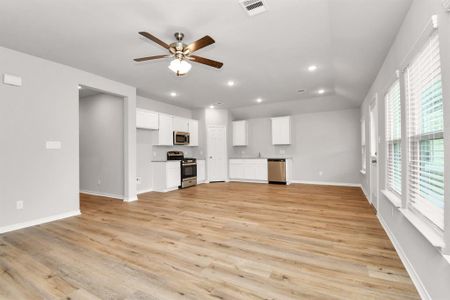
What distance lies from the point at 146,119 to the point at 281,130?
14.4 ft

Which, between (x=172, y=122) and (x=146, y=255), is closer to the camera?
(x=146, y=255)

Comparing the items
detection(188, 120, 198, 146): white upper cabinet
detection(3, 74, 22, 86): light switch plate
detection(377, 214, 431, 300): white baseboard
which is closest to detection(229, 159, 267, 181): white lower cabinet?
detection(188, 120, 198, 146): white upper cabinet

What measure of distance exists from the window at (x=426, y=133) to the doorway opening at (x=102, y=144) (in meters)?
5.06

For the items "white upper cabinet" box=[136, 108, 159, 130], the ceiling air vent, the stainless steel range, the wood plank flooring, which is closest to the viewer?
the wood plank flooring

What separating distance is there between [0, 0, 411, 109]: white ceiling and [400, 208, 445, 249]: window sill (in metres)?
1.90

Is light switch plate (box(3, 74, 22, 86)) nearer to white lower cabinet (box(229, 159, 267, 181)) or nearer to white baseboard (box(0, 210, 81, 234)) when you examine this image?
white baseboard (box(0, 210, 81, 234))

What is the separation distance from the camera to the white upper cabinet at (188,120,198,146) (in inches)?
279

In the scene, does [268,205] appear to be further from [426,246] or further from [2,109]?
[2,109]

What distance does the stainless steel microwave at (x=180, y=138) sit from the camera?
645 cm

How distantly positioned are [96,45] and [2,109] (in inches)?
64.7

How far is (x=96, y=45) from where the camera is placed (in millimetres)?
3018

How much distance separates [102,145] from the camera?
544 centimetres

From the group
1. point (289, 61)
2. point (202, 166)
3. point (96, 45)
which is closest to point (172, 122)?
point (202, 166)

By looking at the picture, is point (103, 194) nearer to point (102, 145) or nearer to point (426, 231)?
point (102, 145)
